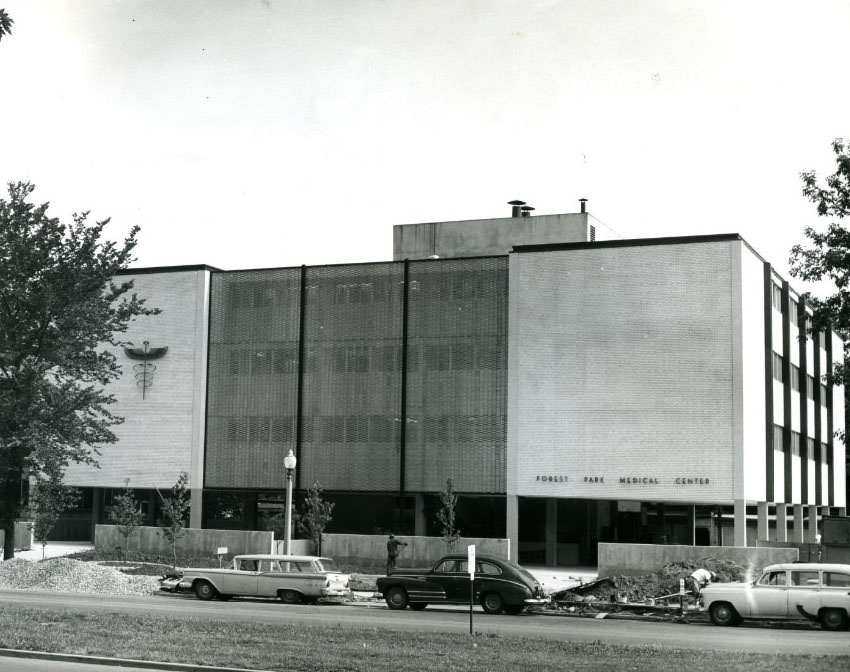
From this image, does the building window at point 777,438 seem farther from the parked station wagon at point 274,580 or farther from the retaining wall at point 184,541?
the parked station wagon at point 274,580

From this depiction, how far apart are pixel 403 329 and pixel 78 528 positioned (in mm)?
23405

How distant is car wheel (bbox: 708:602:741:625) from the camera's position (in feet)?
90.9

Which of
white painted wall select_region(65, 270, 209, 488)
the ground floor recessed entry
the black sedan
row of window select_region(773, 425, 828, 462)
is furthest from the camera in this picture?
white painted wall select_region(65, 270, 209, 488)

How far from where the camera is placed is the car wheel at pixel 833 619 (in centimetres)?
2642

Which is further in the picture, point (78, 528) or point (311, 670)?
point (78, 528)

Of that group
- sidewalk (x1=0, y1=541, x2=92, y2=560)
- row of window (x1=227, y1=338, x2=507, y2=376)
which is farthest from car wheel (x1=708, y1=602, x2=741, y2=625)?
sidewalk (x1=0, y1=541, x2=92, y2=560)

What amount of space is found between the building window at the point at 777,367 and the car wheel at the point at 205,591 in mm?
32823

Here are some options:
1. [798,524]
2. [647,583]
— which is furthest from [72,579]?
[798,524]

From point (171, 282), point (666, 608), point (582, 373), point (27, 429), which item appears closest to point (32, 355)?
point (27, 429)

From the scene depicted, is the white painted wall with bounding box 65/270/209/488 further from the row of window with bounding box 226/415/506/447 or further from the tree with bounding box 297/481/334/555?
the tree with bounding box 297/481/334/555

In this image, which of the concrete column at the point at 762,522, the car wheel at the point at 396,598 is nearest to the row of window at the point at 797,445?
the concrete column at the point at 762,522

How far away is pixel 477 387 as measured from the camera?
171 ft

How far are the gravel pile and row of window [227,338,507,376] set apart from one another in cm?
1855

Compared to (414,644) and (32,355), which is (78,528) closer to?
(32,355)
